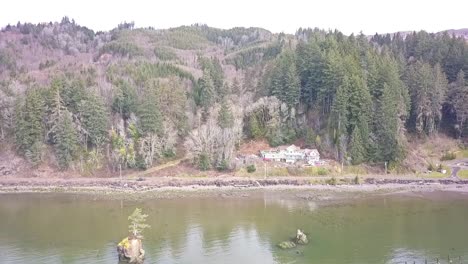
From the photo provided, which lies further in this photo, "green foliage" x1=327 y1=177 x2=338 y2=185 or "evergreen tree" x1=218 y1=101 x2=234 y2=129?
"evergreen tree" x1=218 y1=101 x2=234 y2=129

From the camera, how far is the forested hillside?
61562 mm

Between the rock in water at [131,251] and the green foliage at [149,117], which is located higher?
the green foliage at [149,117]

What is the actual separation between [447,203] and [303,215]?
1570cm

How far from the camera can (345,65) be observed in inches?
2589

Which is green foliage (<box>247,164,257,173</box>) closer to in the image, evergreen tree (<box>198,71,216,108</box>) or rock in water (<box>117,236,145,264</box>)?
evergreen tree (<box>198,71,216,108</box>)

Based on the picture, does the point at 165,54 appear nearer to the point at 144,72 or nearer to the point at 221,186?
the point at 144,72

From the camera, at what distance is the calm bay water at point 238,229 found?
34.3m

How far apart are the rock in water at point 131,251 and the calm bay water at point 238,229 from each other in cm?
97

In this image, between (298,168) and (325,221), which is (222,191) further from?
(325,221)

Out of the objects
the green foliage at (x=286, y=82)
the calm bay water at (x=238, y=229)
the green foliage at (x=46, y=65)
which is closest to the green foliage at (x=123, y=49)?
the green foliage at (x=46, y=65)

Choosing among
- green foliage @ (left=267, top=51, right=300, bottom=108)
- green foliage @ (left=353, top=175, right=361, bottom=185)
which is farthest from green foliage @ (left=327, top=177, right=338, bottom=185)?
green foliage @ (left=267, top=51, right=300, bottom=108)

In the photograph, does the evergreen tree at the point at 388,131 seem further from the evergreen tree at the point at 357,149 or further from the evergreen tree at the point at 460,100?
the evergreen tree at the point at 460,100

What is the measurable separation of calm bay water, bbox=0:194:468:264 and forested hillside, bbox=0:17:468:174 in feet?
35.4

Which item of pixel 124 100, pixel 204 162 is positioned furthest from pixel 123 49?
pixel 204 162
